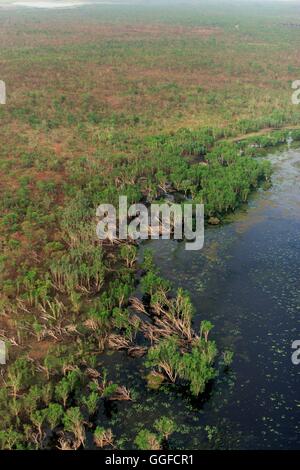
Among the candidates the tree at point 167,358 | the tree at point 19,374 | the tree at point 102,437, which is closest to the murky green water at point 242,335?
the tree at point 102,437

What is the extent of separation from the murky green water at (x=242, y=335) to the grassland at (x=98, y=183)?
953 mm

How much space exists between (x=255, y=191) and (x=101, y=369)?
25.5m

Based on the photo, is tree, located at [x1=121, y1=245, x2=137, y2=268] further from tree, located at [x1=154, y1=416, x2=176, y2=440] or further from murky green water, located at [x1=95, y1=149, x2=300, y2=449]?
tree, located at [x1=154, y1=416, x2=176, y2=440]

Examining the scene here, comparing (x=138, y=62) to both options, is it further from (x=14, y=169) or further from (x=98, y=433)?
(x=98, y=433)

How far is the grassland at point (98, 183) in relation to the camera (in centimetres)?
2145

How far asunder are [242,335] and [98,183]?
850 inches
